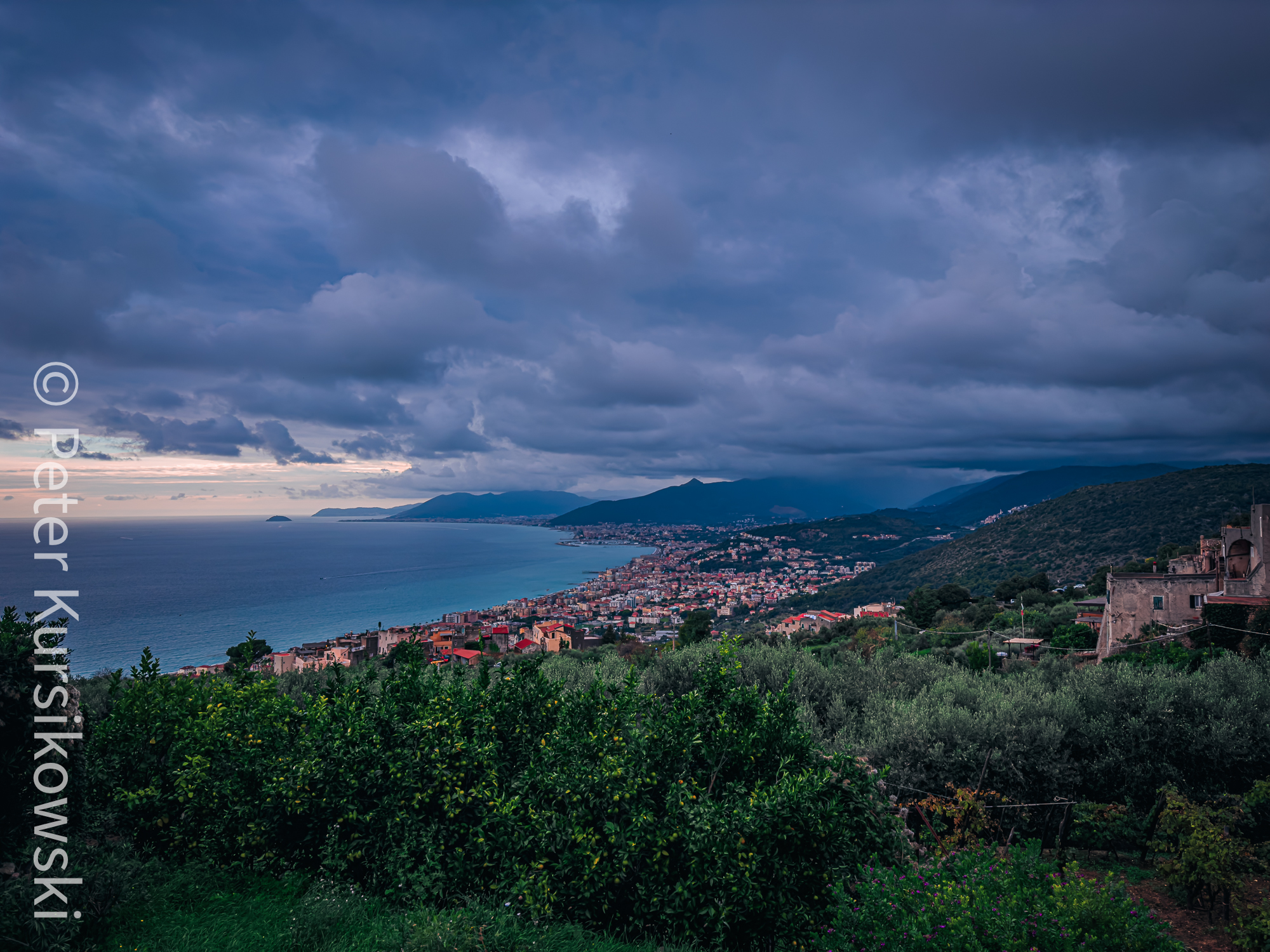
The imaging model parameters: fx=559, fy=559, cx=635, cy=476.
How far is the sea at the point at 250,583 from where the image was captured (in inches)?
1437

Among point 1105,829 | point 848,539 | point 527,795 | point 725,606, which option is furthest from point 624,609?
point 848,539

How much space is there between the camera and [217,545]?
11700 centimetres

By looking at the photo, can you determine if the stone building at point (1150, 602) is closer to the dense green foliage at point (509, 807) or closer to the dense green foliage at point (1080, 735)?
the dense green foliage at point (1080, 735)

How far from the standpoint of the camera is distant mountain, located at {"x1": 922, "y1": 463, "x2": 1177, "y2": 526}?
481 ft

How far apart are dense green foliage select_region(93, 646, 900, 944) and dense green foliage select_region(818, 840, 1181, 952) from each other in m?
0.37

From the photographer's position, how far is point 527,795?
454 cm

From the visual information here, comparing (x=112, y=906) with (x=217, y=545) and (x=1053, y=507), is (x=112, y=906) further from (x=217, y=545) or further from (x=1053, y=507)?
(x=217, y=545)

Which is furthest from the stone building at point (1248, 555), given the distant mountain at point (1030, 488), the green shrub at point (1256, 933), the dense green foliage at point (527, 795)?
the distant mountain at point (1030, 488)

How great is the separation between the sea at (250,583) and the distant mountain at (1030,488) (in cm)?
8717

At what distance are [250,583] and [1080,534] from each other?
90.3 metres

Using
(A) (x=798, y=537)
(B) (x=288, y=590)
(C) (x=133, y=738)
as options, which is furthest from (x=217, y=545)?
(C) (x=133, y=738)

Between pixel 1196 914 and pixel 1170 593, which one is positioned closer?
pixel 1196 914

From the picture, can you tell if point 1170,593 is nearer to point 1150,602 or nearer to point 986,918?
point 1150,602

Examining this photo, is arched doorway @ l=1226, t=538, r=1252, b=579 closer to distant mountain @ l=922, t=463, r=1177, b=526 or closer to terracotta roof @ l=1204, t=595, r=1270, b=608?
terracotta roof @ l=1204, t=595, r=1270, b=608
